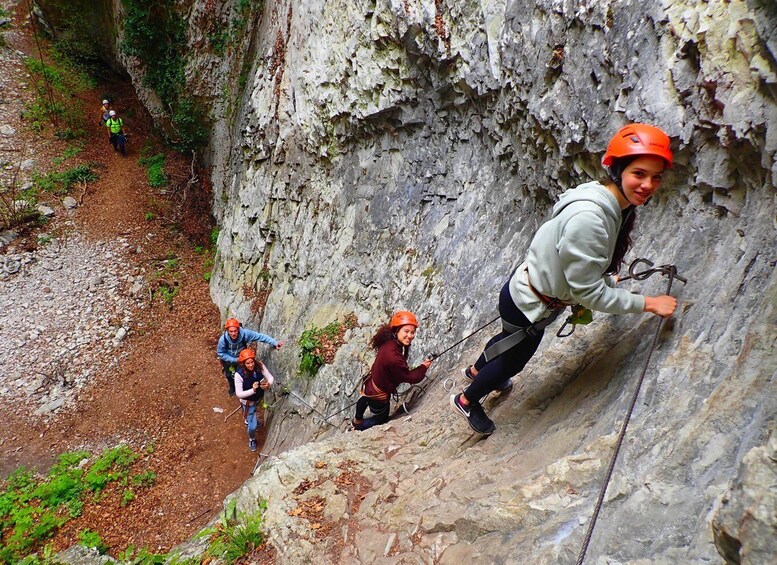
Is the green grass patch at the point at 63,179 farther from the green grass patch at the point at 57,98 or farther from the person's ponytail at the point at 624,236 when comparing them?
the person's ponytail at the point at 624,236

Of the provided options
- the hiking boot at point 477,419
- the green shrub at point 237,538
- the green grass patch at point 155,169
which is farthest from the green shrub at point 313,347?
the green grass patch at point 155,169

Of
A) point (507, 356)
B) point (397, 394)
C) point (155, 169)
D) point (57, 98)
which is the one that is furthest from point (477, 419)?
point (57, 98)

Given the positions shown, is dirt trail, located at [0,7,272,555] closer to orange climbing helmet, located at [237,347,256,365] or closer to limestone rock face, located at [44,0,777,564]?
limestone rock face, located at [44,0,777,564]

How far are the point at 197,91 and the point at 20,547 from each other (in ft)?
44.6

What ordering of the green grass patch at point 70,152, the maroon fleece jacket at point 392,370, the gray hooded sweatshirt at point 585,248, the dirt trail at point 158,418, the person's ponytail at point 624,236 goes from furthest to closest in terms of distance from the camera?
the green grass patch at point 70,152 → the dirt trail at point 158,418 → the maroon fleece jacket at point 392,370 → the person's ponytail at point 624,236 → the gray hooded sweatshirt at point 585,248

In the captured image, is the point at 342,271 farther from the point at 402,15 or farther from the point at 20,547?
the point at 20,547

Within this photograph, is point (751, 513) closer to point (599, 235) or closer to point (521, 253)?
point (599, 235)

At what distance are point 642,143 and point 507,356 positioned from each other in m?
1.82

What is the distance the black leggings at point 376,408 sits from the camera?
6348 millimetres

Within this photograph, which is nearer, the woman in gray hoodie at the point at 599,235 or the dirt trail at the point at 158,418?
the woman in gray hoodie at the point at 599,235

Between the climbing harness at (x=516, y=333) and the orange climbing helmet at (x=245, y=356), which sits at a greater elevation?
the climbing harness at (x=516, y=333)

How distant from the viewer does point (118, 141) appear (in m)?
18.4

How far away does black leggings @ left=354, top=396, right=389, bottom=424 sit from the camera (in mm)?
6348

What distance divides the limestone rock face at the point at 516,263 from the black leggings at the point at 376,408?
676 mm
